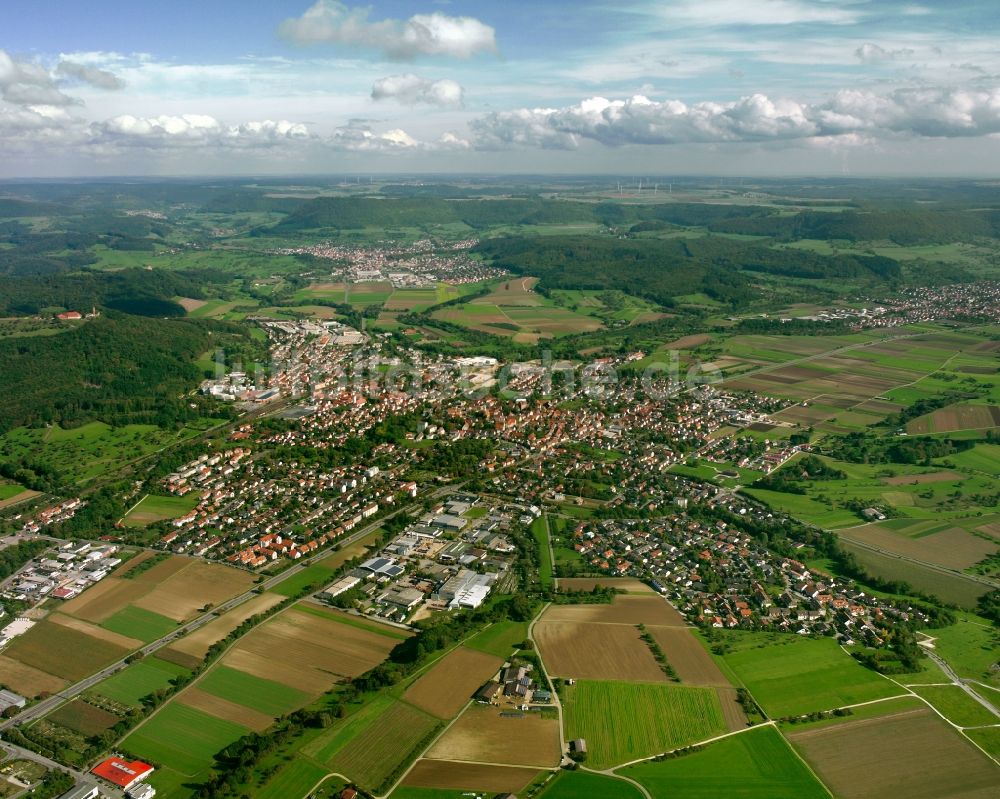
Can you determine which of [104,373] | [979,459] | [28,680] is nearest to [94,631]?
[28,680]

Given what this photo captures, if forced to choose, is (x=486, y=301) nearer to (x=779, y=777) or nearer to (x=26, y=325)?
(x=26, y=325)

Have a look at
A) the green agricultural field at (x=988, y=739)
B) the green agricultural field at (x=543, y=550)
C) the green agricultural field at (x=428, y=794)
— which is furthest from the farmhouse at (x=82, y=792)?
the green agricultural field at (x=988, y=739)

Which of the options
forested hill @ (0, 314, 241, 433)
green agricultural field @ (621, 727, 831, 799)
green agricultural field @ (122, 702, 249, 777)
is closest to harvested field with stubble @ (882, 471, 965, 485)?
green agricultural field @ (621, 727, 831, 799)

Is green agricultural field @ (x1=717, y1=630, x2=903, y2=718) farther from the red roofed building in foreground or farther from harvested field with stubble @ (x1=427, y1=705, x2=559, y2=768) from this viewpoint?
the red roofed building in foreground

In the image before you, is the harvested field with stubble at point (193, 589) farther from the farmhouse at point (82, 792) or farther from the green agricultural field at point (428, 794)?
the green agricultural field at point (428, 794)

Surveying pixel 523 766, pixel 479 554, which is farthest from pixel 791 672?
pixel 479 554
